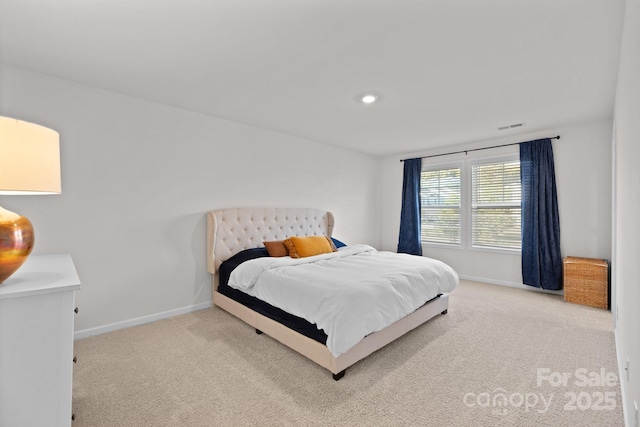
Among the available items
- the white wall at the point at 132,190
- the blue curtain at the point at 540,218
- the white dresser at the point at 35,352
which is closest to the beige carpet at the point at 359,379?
the white wall at the point at 132,190

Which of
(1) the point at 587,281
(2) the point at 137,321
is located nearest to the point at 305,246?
(2) the point at 137,321

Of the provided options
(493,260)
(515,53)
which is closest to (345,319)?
(515,53)

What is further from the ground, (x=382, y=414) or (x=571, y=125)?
(x=571, y=125)

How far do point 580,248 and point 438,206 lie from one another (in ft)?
6.73

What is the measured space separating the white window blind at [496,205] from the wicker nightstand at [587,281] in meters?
0.81

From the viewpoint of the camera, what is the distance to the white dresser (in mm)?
1095

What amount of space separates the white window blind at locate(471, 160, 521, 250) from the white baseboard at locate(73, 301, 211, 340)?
4.36 meters

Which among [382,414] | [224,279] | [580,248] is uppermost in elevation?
[580,248]

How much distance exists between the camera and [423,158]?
550cm

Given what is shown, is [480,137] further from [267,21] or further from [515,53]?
[267,21]

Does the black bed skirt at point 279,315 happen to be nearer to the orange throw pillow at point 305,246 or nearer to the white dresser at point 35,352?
the orange throw pillow at point 305,246

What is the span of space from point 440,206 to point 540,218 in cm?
152

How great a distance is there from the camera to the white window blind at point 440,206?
16.9 ft

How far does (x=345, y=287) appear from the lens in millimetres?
2266
